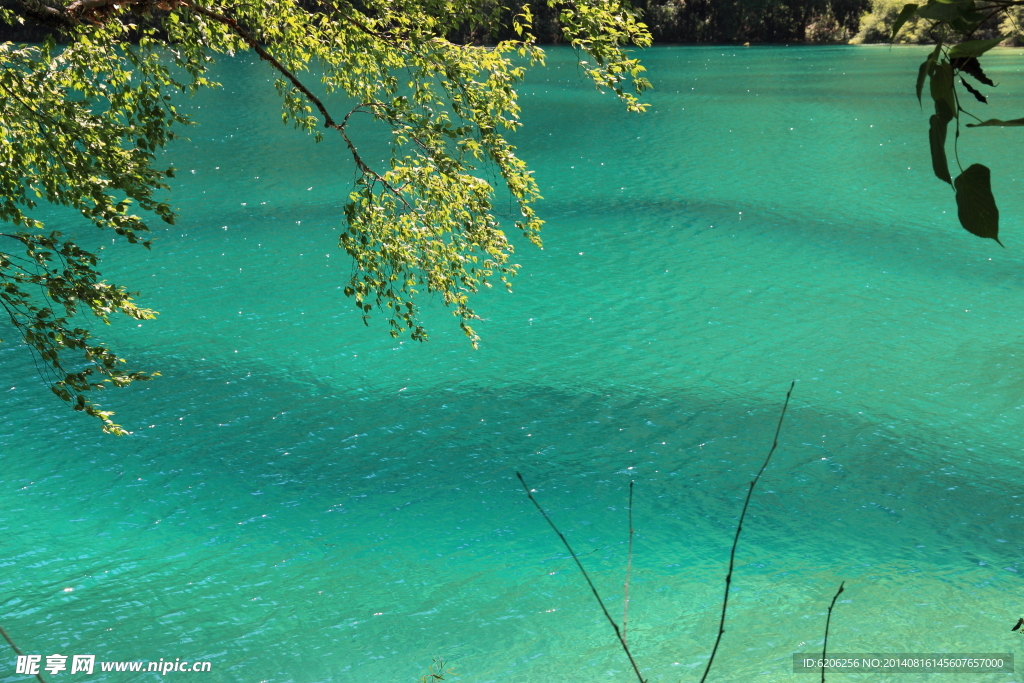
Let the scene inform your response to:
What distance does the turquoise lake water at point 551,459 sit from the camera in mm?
7238

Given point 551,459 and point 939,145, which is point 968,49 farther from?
point 551,459

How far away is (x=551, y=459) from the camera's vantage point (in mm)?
9844

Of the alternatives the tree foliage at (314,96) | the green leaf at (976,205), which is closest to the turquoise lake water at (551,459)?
the tree foliage at (314,96)

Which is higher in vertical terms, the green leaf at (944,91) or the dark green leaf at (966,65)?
the dark green leaf at (966,65)

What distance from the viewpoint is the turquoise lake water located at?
7.24m

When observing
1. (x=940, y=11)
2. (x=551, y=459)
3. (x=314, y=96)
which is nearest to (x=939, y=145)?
(x=940, y=11)

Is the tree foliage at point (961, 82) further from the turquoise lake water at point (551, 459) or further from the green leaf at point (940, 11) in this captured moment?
the turquoise lake water at point (551, 459)

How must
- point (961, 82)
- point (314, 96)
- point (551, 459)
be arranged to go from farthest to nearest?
point (551, 459), point (314, 96), point (961, 82)

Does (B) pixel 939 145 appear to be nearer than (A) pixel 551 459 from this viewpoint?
Yes

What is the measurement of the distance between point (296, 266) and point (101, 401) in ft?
18.2

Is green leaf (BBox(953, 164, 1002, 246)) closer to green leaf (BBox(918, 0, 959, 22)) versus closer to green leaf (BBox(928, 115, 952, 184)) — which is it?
green leaf (BBox(928, 115, 952, 184))

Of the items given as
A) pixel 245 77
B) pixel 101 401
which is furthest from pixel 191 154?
pixel 245 77

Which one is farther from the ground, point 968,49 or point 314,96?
point 968,49

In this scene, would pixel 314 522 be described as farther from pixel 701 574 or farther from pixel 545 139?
pixel 545 139
